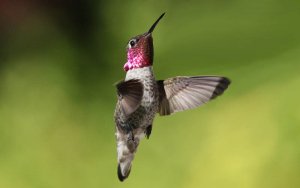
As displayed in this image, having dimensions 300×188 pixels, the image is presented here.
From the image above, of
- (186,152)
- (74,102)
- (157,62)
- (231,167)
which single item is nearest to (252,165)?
(231,167)

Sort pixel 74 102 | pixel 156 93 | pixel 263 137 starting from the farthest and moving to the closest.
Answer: pixel 74 102
pixel 263 137
pixel 156 93

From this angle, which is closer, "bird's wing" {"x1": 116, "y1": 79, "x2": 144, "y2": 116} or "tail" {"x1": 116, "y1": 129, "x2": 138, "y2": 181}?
"bird's wing" {"x1": 116, "y1": 79, "x2": 144, "y2": 116}

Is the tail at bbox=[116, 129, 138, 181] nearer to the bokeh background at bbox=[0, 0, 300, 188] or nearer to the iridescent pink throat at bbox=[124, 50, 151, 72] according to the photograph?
the iridescent pink throat at bbox=[124, 50, 151, 72]

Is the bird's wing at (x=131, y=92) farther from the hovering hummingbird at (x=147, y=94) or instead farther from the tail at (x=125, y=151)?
the tail at (x=125, y=151)

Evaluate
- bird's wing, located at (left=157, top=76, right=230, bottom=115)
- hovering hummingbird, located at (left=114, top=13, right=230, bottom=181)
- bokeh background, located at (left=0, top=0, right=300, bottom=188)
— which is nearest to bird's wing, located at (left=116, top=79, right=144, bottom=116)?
hovering hummingbird, located at (left=114, top=13, right=230, bottom=181)

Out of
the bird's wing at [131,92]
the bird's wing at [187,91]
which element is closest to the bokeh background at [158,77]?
the bird's wing at [187,91]

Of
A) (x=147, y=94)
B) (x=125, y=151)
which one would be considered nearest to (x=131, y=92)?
(x=147, y=94)

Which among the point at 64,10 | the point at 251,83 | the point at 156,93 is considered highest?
the point at 64,10

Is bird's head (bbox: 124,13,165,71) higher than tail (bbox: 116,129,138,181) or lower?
higher

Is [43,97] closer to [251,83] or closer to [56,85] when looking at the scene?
[56,85]
